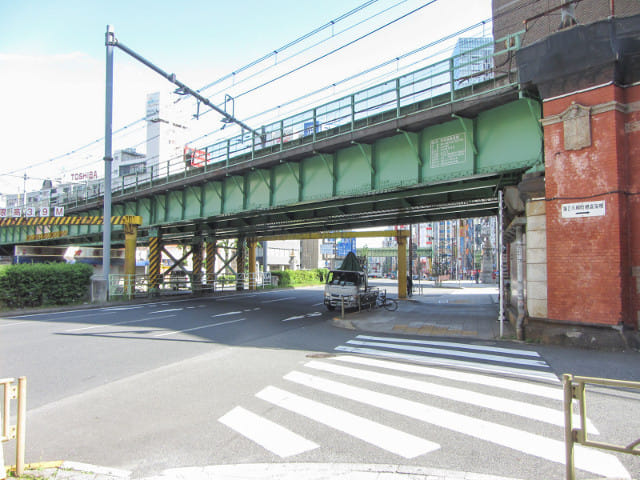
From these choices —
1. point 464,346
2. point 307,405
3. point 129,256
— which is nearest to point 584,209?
point 464,346

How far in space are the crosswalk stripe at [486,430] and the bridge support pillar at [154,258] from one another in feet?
78.0

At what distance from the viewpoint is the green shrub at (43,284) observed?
19.5m

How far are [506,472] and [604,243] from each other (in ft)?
26.2

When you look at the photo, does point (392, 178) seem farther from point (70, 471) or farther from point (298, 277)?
point (298, 277)

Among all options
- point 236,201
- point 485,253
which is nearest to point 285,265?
point 485,253

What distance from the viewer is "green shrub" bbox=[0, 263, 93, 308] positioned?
19.5 m

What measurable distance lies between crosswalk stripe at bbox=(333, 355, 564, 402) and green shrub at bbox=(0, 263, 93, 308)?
1900 cm

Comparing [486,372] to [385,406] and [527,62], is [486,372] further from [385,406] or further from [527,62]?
[527,62]

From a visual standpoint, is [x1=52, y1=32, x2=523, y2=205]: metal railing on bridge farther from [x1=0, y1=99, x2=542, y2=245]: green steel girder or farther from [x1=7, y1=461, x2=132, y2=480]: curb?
[x1=7, y1=461, x2=132, y2=480]: curb

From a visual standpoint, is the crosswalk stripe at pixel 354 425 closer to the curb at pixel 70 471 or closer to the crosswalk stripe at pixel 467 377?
the curb at pixel 70 471

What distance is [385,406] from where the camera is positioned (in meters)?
5.85

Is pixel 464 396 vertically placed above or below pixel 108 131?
below

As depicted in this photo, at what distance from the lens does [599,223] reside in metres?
9.66

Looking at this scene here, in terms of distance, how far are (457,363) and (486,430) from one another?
3813 mm
